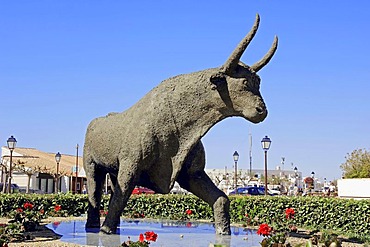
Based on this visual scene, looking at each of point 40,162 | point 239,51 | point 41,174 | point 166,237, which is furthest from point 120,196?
point 40,162

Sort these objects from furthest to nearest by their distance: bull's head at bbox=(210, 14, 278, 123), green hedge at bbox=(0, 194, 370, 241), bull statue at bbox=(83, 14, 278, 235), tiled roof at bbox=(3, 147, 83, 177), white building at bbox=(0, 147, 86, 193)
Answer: tiled roof at bbox=(3, 147, 83, 177) → white building at bbox=(0, 147, 86, 193) → green hedge at bbox=(0, 194, 370, 241) → bull statue at bbox=(83, 14, 278, 235) → bull's head at bbox=(210, 14, 278, 123)

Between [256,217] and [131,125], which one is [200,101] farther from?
[256,217]

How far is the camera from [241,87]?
8.70 m

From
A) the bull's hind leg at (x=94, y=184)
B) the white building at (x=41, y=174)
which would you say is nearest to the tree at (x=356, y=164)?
the white building at (x=41, y=174)

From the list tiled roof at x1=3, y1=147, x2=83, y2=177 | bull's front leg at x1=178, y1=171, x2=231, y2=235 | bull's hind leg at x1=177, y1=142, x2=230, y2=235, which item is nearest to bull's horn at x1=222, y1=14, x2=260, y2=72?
bull's hind leg at x1=177, y1=142, x2=230, y2=235

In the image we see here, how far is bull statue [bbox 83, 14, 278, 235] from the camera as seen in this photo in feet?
28.7

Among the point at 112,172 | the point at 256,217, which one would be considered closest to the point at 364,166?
the point at 256,217

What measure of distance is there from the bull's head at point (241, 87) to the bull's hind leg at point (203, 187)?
1.26 m

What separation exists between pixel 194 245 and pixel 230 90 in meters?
2.61

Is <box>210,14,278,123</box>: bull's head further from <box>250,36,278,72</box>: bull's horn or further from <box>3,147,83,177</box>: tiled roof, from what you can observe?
<box>3,147,83,177</box>: tiled roof

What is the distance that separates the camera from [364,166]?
134 ft

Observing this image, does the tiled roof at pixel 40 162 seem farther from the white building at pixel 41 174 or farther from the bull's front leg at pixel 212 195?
the bull's front leg at pixel 212 195

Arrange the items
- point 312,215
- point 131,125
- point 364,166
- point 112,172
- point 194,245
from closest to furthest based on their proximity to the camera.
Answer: point 194,245 → point 131,125 → point 112,172 → point 312,215 → point 364,166

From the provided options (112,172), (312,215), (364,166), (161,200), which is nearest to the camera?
(112,172)
